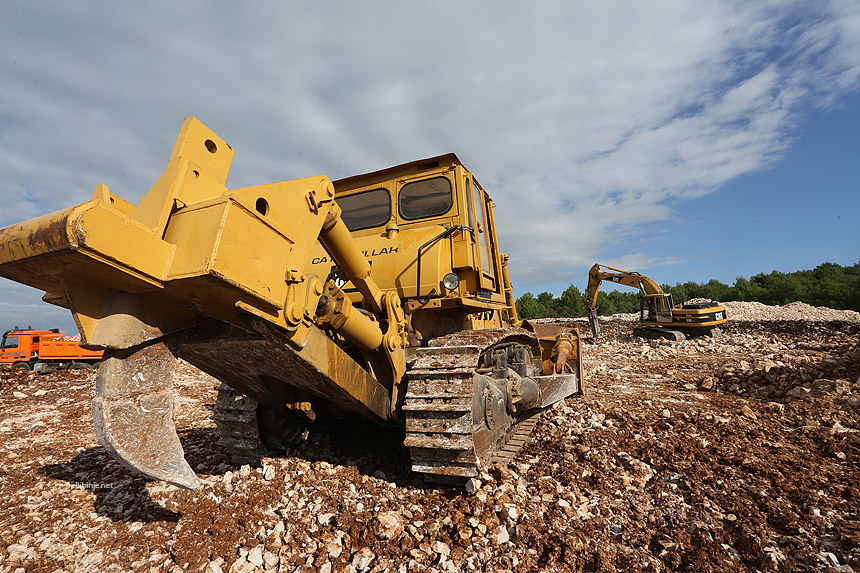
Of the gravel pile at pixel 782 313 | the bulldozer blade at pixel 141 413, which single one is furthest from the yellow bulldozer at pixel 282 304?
the gravel pile at pixel 782 313

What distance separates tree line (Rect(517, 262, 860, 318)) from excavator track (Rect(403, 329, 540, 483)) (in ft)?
125

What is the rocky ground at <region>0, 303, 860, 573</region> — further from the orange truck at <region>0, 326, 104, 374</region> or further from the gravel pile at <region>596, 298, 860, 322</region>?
the gravel pile at <region>596, 298, 860, 322</region>

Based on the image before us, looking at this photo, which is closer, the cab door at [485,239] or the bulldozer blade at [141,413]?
the bulldozer blade at [141,413]

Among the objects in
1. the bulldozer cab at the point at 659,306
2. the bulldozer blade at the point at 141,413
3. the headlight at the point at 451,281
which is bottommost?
the bulldozer blade at the point at 141,413

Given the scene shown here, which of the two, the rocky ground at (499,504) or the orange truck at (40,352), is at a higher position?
the orange truck at (40,352)

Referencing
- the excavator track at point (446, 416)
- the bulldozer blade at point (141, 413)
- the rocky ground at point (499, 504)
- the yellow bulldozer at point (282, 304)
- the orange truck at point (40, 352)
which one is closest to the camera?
the yellow bulldozer at point (282, 304)

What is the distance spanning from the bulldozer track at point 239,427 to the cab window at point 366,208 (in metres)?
2.04

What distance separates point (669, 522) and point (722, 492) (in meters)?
0.67

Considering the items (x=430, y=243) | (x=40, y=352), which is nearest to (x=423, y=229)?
(x=430, y=243)

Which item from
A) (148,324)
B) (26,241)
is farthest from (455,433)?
(26,241)

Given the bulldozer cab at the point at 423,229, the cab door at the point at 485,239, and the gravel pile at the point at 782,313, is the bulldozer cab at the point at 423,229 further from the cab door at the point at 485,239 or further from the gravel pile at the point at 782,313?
the gravel pile at the point at 782,313

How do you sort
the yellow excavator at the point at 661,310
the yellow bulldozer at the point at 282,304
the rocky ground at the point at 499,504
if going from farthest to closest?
the yellow excavator at the point at 661,310 → the rocky ground at the point at 499,504 → the yellow bulldozer at the point at 282,304

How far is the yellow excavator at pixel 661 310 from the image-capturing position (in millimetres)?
17141

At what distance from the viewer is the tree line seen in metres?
39.0
